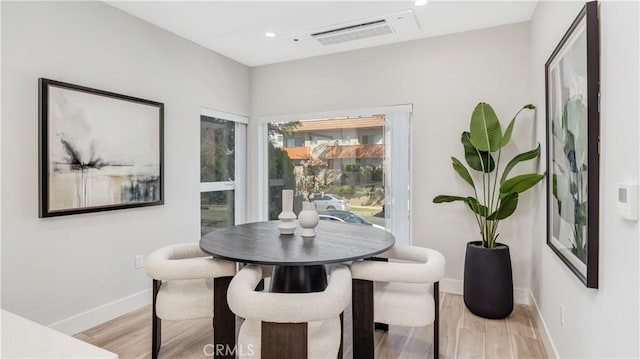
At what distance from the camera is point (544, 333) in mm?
2445

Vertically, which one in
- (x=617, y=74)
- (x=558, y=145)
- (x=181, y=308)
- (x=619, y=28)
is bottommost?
(x=181, y=308)

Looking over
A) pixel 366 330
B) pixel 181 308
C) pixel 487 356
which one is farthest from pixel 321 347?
pixel 487 356

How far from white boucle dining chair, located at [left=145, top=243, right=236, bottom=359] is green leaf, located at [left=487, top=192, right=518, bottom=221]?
2.17 m

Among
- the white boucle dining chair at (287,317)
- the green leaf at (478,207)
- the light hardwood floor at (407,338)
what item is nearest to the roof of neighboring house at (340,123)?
the green leaf at (478,207)

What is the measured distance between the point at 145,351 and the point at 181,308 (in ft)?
1.98

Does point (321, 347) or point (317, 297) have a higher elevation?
point (317, 297)

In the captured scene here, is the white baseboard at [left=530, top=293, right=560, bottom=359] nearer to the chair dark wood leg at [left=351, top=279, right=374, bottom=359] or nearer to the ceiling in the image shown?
the chair dark wood leg at [left=351, top=279, right=374, bottom=359]

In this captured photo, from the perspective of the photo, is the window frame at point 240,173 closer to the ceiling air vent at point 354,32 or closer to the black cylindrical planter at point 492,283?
the ceiling air vent at point 354,32

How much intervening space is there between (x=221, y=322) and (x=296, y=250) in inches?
25.5

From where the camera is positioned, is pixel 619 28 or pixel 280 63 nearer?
→ pixel 619 28

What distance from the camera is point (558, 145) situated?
2121mm

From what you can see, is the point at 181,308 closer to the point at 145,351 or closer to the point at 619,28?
the point at 145,351

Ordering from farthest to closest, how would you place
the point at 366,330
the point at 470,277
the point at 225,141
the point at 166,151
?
the point at 225,141 → the point at 166,151 → the point at 470,277 → the point at 366,330

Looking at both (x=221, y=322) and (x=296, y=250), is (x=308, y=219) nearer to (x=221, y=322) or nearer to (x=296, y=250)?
(x=296, y=250)
